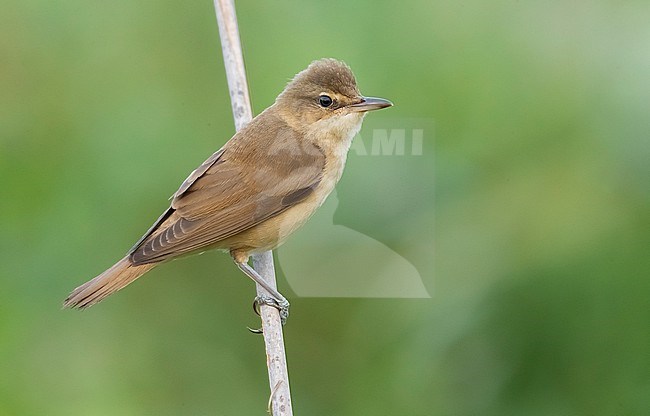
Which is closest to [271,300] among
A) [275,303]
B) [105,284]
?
[275,303]

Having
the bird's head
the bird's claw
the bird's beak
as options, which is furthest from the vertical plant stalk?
the bird's beak

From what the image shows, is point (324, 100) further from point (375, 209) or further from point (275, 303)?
point (275, 303)

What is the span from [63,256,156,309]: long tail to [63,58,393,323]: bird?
13mm

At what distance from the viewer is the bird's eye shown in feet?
12.7

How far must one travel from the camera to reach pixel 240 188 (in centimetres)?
371

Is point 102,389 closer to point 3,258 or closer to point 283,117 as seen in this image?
point 3,258

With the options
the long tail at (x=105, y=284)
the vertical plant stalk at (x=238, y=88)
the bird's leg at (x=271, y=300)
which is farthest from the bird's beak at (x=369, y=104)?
the long tail at (x=105, y=284)

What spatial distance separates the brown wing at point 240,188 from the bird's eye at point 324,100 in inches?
7.2

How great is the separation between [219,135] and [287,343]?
3.12 ft

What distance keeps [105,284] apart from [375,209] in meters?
1.10

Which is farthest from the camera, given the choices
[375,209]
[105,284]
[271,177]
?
[271,177]

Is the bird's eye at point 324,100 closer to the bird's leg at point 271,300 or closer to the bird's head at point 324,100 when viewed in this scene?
the bird's head at point 324,100

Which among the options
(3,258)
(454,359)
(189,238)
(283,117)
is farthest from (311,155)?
(3,258)

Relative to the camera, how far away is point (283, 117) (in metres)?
3.94
